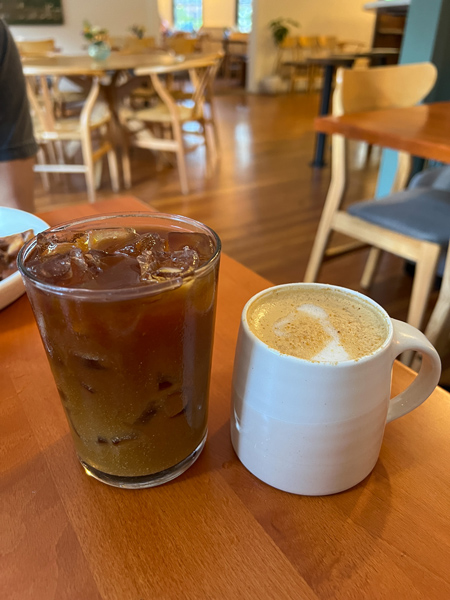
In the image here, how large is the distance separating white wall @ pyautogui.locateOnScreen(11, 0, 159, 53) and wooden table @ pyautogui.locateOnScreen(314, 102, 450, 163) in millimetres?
6496

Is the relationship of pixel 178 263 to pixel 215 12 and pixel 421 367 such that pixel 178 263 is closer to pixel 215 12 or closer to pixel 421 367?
pixel 421 367

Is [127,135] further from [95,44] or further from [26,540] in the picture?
[26,540]

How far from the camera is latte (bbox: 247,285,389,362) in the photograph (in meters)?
0.32

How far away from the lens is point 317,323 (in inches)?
13.7

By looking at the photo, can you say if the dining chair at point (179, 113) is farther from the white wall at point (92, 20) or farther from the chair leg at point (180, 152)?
the white wall at point (92, 20)

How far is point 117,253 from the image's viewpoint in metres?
0.33

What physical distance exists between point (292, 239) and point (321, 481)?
6.61 ft

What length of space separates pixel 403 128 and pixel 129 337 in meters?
1.11

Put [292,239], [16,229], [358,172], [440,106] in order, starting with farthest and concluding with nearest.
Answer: [358,172], [292,239], [440,106], [16,229]

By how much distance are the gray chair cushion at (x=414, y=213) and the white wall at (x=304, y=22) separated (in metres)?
6.26

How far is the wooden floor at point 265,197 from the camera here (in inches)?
77.5

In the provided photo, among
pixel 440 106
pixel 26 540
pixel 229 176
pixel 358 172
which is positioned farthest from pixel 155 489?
pixel 358 172

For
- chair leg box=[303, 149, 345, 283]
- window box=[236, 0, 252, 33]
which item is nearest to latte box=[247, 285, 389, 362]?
chair leg box=[303, 149, 345, 283]

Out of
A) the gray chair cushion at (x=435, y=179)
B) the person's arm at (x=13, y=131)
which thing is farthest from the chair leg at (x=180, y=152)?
the person's arm at (x=13, y=131)
